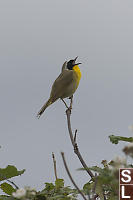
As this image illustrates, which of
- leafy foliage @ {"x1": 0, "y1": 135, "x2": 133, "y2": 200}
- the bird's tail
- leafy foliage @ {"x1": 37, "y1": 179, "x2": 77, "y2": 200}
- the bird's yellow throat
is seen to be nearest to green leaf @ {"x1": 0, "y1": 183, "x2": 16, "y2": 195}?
leafy foliage @ {"x1": 0, "y1": 135, "x2": 133, "y2": 200}

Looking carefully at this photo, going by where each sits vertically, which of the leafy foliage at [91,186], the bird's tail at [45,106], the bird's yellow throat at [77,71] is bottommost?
the leafy foliage at [91,186]

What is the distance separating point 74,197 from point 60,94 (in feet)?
17.8

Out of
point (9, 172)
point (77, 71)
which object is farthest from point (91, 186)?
point (77, 71)

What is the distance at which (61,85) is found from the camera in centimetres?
781

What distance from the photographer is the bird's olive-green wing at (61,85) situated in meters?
7.70

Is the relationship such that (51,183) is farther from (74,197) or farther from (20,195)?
(20,195)

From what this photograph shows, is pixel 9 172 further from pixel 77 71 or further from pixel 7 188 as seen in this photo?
pixel 77 71

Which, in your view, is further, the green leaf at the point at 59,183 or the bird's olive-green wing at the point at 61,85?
the bird's olive-green wing at the point at 61,85

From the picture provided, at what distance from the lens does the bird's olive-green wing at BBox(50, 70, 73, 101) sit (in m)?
7.70

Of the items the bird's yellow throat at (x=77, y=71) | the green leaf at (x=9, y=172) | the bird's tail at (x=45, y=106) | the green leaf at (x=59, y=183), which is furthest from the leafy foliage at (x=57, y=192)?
the bird's yellow throat at (x=77, y=71)

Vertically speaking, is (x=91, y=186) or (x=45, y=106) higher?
(x=45, y=106)

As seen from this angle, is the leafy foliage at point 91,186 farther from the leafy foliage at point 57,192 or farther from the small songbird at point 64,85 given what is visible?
the small songbird at point 64,85

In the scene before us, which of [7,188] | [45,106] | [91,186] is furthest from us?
[45,106]

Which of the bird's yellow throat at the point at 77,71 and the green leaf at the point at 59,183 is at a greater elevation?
the bird's yellow throat at the point at 77,71
